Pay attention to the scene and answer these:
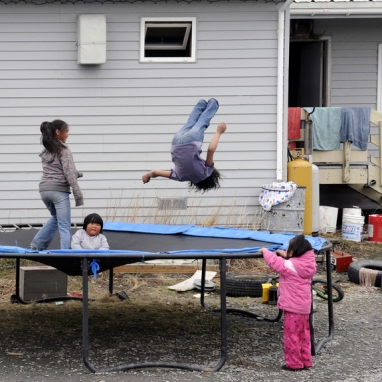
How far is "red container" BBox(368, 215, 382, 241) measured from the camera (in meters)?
11.5

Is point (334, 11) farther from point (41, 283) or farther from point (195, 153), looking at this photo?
point (41, 283)

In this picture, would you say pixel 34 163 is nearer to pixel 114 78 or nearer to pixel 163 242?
pixel 114 78

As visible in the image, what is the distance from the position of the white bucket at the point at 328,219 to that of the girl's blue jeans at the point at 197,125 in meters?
5.37

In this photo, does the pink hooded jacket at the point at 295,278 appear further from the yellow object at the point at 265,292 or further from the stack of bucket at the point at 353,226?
the stack of bucket at the point at 353,226

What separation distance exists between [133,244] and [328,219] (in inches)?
219

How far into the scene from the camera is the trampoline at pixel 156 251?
5691mm

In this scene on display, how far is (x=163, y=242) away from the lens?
7113mm

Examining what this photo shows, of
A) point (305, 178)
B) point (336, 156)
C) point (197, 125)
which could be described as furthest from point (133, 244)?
point (336, 156)

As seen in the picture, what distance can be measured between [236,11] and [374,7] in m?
2.37

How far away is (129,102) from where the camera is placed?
1098 centimetres

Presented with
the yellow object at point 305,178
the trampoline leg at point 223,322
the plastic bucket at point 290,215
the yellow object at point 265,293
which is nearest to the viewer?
the trampoline leg at point 223,322

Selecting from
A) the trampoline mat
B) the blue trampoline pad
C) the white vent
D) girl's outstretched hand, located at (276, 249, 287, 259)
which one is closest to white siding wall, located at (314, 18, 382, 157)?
the white vent

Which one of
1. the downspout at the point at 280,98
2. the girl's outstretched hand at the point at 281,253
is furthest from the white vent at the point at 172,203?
the girl's outstretched hand at the point at 281,253

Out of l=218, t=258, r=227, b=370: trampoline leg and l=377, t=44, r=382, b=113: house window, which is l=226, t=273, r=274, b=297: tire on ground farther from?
l=377, t=44, r=382, b=113: house window
